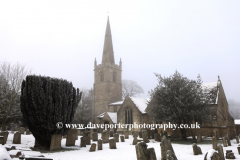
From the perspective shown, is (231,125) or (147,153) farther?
(231,125)

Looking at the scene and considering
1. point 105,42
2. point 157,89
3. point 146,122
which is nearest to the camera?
point 157,89

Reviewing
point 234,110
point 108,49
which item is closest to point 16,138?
point 108,49

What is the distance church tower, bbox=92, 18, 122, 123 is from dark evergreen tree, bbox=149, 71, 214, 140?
2513 cm

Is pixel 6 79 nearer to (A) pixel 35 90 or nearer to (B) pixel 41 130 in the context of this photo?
(A) pixel 35 90

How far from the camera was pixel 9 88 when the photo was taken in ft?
54.8

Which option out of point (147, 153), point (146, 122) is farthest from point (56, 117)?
point (146, 122)

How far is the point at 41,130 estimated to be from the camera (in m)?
12.3

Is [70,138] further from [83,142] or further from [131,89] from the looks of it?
[131,89]

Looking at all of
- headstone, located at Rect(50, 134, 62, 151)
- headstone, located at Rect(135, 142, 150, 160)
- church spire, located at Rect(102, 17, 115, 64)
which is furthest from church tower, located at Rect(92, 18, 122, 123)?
headstone, located at Rect(135, 142, 150, 160)

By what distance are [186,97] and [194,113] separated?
1669mm

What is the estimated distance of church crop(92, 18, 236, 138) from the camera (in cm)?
2100

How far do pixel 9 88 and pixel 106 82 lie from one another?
27.9m

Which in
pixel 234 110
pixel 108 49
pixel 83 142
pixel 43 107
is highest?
pixel 108 49

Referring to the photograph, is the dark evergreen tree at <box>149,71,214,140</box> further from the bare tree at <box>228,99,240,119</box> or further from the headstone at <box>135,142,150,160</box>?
the bare tree at <box>228,99,240,119</box>
